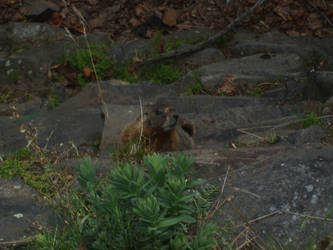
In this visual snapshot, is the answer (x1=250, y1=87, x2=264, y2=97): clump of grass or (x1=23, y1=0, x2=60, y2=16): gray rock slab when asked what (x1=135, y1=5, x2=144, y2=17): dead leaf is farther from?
(x1=250, y1=87, x2=264, y2=97): clump of grass

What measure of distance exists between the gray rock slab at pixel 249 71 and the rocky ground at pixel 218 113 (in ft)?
0.05

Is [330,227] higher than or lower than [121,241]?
lower

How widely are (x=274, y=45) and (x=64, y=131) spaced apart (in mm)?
3623

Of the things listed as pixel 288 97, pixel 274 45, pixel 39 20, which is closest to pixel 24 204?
pixel 288 97

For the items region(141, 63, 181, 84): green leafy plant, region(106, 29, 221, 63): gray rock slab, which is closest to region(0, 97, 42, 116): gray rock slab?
region(106, 29, 221, 63): gray rock slab

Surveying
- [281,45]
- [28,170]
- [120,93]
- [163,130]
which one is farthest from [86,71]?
[28,170]

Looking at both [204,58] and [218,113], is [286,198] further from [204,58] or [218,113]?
[204,58]

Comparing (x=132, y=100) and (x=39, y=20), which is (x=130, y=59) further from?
(x=39, y=20)

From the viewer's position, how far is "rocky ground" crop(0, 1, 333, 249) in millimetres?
2393

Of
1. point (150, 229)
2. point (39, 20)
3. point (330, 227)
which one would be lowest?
point (39, 20)

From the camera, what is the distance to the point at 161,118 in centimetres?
446

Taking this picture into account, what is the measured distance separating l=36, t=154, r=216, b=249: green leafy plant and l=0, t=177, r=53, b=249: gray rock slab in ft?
1.92

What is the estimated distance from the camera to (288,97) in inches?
227

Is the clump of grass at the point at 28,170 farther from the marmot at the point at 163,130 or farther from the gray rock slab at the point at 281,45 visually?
the gray rock slab at the point at 281,45
